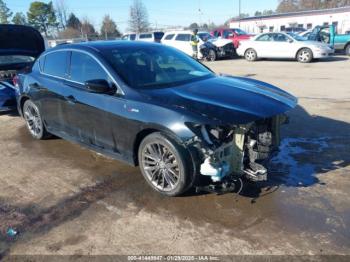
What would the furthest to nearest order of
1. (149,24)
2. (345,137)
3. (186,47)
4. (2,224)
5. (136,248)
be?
(149,24) < (186,47) < (345,137) < (2,224) < (136,248)

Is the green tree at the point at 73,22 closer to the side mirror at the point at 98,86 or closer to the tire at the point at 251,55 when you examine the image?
the tire at the point at 251,55

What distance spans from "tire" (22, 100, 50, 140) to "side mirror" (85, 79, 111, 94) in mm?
2200

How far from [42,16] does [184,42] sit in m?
73.6

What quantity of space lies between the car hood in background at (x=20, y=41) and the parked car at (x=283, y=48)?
1318 cm

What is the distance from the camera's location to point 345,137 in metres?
5.95

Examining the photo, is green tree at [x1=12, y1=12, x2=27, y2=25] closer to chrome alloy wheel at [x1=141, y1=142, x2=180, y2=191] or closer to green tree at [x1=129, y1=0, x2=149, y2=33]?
green tree at [x1=129, y1=0, x2=149, y2=33]

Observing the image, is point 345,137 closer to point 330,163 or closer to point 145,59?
point 330,163

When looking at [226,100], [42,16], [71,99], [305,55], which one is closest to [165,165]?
[226,100]

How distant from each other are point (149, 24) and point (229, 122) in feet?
261

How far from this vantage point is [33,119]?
21.2ft

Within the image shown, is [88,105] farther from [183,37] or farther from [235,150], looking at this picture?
[183,37]

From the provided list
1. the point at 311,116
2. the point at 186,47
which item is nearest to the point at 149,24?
the point at 186,47

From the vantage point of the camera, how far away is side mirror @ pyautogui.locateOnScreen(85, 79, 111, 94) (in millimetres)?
4375

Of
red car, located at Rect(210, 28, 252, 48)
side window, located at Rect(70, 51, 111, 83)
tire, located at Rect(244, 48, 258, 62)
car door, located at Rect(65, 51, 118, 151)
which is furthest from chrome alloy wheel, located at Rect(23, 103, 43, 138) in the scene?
red car, located at Rect(210, 28, 252, 48)
